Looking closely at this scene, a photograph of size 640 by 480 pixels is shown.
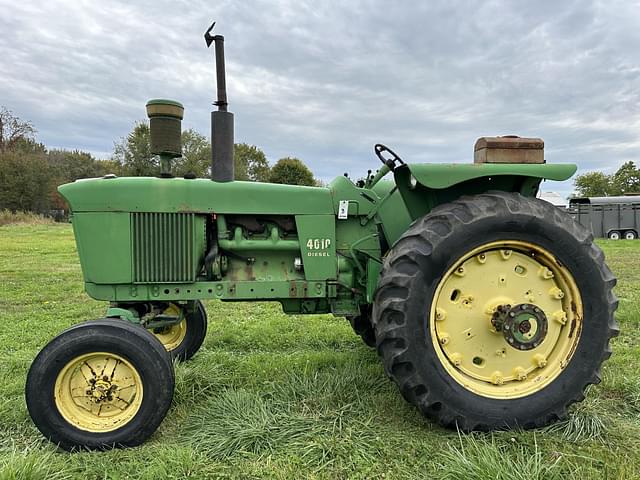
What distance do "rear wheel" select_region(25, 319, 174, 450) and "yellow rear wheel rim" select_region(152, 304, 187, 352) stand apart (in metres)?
1.39

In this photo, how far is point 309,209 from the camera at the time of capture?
10.6ft

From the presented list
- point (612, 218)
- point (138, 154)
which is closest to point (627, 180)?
point (612, 218)

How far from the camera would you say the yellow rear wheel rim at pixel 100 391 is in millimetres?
2602

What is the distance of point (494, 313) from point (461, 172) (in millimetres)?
866

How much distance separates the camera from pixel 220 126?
3066 millimetres

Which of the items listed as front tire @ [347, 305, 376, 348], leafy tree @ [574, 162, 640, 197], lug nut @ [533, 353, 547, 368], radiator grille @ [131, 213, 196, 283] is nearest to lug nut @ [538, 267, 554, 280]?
lug nut @ [533, 353, 547, 368]

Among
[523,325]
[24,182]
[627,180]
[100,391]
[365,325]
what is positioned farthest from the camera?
[627,180]

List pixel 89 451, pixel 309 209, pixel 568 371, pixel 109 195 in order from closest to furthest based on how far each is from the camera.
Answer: pixel 89 451 → pixel 568 371 → pixel 109 195 → pixel 309 209

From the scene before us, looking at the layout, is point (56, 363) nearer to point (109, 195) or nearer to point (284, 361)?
point (109, 195)

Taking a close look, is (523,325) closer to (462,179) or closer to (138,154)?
(462,179)

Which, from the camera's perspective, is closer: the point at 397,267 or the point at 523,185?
the point at 397,267

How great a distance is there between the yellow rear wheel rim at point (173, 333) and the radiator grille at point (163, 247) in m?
→ 1.04

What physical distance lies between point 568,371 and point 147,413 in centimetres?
244

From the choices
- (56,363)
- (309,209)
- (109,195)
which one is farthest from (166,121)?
(56,363)
